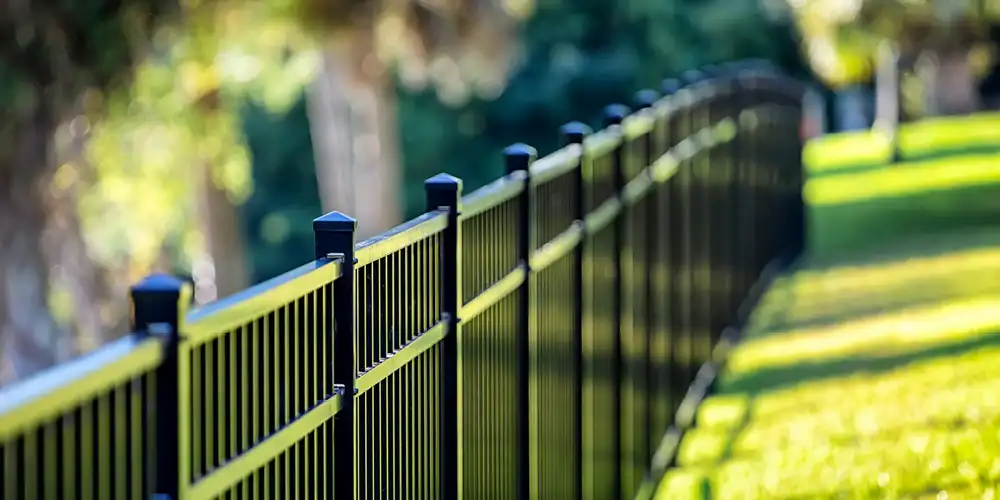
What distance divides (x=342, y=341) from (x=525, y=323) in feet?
6.98

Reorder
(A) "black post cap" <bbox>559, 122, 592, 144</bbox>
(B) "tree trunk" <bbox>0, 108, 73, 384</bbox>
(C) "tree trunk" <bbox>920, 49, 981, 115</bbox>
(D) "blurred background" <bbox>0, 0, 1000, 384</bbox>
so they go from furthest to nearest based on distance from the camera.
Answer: (C) "tree trunk" <bbox>920, 49, 981, 115</bbox> → (D) "blurred background" <bbox>0, 0, 1000, 384</bbox> → (B) "tree trunk" <bbox>0, 108, 73, 384</bbox> → (A) "black post cap" <bbox>559, 122, 592, 144</bbox>

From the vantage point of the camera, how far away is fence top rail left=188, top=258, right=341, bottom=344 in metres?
2.78

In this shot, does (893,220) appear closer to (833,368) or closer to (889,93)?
(833,368)

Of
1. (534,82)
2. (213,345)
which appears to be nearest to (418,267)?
(213,345)

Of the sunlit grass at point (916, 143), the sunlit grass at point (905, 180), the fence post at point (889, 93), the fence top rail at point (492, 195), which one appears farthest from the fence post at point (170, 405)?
the sunlit grass at point (916, 143)

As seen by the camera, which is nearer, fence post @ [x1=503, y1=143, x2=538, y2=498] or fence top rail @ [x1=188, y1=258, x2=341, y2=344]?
fence top rail @ [x1=188, y1=258, x2=341, y2=344]

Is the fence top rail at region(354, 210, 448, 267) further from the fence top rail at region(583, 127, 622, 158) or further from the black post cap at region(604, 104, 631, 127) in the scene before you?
the black post cap at region(604, 104, 631, 127)

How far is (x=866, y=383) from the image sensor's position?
1273 cm

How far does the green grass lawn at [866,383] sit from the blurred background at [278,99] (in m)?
7.41

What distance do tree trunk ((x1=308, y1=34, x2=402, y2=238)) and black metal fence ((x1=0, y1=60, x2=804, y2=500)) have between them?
1930 centimetres

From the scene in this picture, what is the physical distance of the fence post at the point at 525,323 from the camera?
569cm

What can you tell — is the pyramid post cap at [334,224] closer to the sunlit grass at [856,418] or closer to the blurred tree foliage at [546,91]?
the sunlit grass at [856,418]

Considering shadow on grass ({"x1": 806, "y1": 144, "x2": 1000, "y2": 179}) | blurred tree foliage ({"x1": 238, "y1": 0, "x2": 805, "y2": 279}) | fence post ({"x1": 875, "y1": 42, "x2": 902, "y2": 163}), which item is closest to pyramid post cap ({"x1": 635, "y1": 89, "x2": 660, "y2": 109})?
shadow on grass ({"x1": 806, "y1": 144, "x2": 1000, "y2": 179})

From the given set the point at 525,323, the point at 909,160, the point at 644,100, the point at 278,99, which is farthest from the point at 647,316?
the point at 909,160
